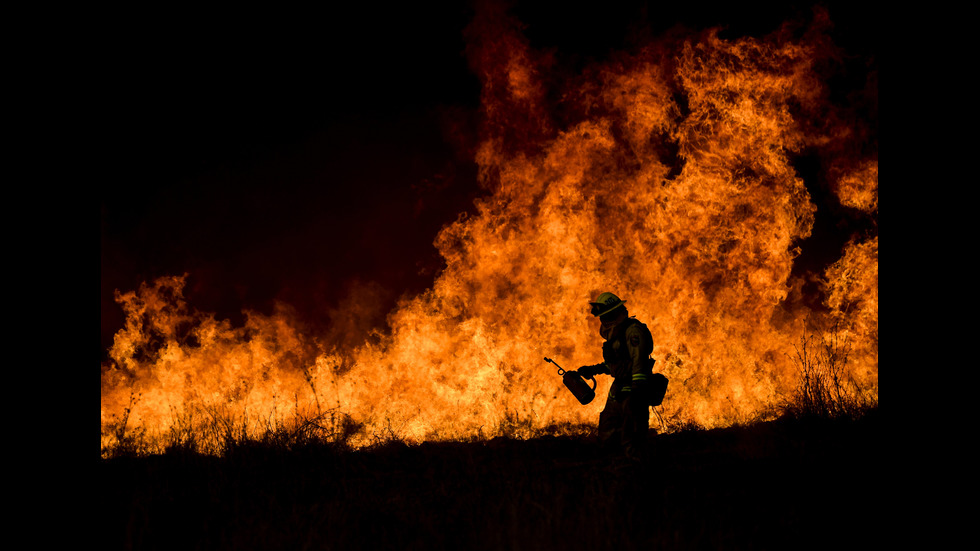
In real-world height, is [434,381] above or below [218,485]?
above

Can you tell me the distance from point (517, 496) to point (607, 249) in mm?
6733

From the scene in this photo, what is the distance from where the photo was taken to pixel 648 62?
1188cm

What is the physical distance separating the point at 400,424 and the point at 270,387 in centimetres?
261

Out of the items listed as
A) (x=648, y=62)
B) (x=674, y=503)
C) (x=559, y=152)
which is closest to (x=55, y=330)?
(x=674, y=503)

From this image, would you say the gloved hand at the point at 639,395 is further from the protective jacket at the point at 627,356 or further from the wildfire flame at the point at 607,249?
the wildfire flame at the point at 607,249

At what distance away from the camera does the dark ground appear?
16.4ft

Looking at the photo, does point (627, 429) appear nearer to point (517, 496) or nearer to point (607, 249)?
point (517, 496)

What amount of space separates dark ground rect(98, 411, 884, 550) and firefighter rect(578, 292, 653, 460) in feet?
1.01

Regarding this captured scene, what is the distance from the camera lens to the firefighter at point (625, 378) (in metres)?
7.00

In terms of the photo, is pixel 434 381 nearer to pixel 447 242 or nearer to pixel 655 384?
pixel 447 242

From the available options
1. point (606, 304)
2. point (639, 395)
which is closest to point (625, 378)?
point (639, 395)

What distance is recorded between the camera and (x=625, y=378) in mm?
7188

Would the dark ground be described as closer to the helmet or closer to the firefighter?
the firefighter

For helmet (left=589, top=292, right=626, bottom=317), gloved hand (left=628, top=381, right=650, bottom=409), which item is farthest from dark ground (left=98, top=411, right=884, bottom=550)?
helmet (left=589, top=292, right=626, bottom=317)
